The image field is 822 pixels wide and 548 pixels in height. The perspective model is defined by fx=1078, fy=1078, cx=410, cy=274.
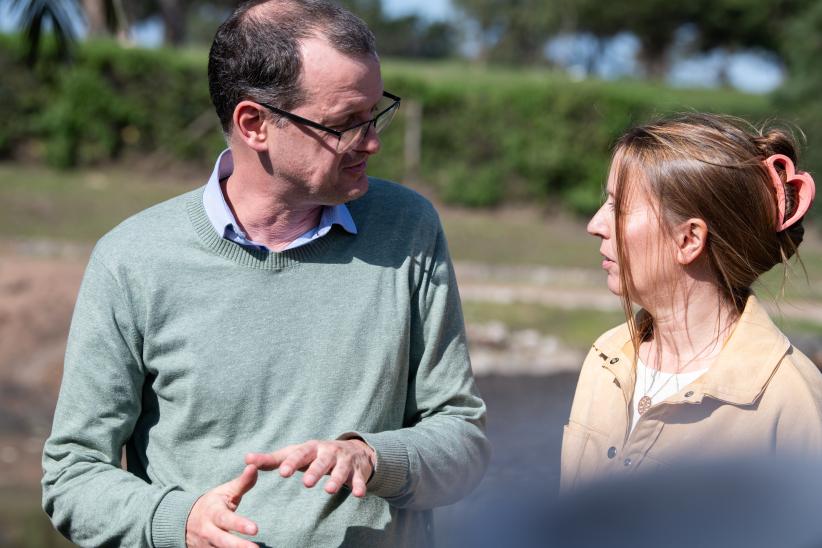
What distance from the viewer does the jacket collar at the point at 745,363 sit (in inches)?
80.7

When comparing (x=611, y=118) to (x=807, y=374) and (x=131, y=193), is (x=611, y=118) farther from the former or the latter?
(x=807, y=374)

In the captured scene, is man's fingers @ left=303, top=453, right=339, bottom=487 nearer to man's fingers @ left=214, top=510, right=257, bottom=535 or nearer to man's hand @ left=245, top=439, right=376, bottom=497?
man's hand @ left=245, top=439, right=376, bottom=497

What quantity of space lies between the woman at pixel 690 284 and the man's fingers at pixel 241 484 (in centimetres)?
59

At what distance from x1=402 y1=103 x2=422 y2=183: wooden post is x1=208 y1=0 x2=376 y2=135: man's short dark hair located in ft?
60.0

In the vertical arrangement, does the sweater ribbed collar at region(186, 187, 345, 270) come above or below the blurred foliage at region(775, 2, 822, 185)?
above

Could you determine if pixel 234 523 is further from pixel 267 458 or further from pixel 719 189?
pixel 719 189

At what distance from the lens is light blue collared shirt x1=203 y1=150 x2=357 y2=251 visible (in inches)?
92.7

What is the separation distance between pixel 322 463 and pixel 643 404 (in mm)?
702

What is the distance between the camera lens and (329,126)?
2324 millimetres

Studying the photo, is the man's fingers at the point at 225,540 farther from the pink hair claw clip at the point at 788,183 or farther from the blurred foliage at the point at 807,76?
the blurred foliage at the point at 807,76

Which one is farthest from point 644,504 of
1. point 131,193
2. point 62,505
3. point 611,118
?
point 611,118

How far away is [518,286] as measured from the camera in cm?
1420

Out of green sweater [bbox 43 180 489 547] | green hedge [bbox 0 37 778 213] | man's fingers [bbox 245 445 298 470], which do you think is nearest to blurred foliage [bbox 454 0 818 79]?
green hedge [bbox 0 37 778 213]

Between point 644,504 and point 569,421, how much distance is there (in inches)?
60.2
